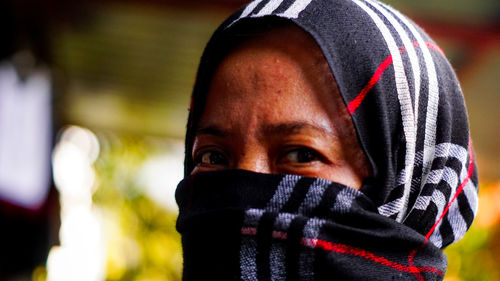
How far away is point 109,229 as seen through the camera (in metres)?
10.2

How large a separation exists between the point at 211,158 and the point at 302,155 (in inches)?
10.1

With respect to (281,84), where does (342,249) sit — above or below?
below

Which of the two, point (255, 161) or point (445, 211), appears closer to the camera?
point (255, 161)

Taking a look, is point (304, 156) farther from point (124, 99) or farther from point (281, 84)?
point (124, 99)

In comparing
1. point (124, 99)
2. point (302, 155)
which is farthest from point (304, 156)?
point (124, 99)

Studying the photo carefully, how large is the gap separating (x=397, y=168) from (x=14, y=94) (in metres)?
3.62

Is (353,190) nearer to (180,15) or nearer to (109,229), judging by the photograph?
(180,15)

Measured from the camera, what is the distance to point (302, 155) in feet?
4.41

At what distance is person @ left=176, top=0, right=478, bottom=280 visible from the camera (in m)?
→ 1.24

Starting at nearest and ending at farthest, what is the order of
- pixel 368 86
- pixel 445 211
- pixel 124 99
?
pixel 368 86, pixel 445 211, pixel 124 99

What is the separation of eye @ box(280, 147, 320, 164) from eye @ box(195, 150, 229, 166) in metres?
0.17

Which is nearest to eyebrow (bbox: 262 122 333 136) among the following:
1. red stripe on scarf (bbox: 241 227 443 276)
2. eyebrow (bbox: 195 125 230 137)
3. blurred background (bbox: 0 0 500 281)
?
eyebrow (bbox: 195 125 230 137)

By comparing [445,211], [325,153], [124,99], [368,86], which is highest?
[124,99]

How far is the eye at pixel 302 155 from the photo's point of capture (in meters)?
1.34
